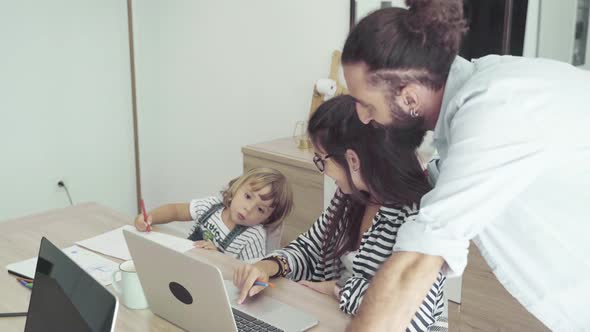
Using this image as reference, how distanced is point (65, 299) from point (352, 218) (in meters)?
0.90

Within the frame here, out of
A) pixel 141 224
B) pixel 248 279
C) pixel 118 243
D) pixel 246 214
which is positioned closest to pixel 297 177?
pixel 246 214

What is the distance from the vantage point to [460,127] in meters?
1.01

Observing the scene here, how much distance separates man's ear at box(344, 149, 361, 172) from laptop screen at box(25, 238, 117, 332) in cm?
74

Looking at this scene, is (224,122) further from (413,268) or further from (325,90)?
(413,268)

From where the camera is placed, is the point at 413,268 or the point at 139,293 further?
the point at 139,293

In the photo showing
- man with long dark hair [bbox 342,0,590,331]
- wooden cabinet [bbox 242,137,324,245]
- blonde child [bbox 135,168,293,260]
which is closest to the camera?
man with long dark hair [bbox 342,0,590,331]

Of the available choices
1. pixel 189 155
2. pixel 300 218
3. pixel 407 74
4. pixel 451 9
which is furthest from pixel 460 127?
pixel 189 155

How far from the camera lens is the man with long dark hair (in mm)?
992

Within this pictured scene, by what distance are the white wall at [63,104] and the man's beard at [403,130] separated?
2647mm

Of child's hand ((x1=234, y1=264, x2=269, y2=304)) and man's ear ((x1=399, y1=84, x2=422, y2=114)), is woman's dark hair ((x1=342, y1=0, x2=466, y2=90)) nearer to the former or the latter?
man's ear ((x1=399, y1=84, x2=422, y2=114))

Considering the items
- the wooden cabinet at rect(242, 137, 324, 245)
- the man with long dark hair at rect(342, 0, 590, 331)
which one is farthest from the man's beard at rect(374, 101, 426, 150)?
the wooden cabinet at rect(242, 137, 324, 245)

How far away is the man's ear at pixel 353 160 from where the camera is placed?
1537 millimetres

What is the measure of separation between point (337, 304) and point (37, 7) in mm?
2767

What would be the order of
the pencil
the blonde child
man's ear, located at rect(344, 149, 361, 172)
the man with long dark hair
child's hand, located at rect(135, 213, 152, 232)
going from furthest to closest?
the blonde child → child's hand, located at rect(135, 213, 152, 232) → man's ear, located at rect(344, 149, 361, 172) → the pencil → the man with long dark hair
